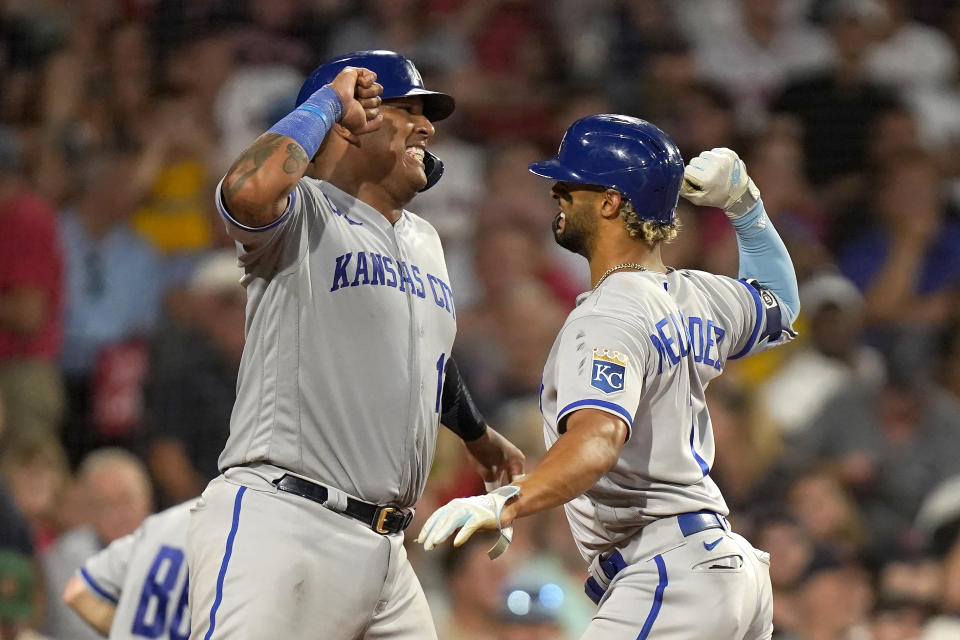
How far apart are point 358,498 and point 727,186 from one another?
4.13ft

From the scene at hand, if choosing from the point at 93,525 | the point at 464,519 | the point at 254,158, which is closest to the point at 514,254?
the point at 93,525

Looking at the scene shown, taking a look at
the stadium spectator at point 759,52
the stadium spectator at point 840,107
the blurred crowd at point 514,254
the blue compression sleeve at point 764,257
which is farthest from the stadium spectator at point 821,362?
the blue compression sleeve at point 764,257

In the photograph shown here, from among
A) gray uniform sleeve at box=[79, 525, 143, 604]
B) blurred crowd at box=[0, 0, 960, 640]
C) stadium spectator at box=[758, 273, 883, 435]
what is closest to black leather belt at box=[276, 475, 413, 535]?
gray uniform sleeve at box=[79, 525, 143, 604]

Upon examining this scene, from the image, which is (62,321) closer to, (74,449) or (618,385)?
(74,449)

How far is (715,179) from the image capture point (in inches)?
130

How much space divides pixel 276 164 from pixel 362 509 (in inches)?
32.3

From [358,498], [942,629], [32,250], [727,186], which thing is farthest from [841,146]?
[358,498]

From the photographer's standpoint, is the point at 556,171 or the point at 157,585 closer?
the point at 556,171

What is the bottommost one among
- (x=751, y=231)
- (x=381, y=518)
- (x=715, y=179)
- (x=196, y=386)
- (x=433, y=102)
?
(x=196, y=386)

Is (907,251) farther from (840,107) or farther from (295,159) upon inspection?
(295,159)

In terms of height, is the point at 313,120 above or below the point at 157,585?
above

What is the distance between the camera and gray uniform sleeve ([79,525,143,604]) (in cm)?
414

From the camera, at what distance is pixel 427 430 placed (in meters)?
3.11

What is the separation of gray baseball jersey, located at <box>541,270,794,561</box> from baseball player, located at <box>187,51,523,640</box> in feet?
1.30
